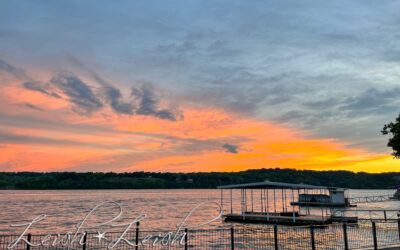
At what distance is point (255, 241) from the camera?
35.2 meters

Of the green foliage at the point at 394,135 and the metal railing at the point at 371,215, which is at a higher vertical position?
the green foliage at the point at 394,135

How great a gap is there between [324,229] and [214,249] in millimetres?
19296

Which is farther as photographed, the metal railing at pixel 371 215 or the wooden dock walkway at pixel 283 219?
the wooden dock walkway at pixel 283 219
